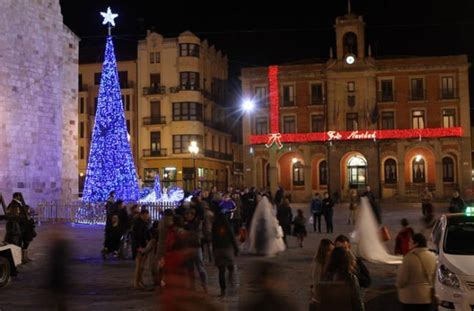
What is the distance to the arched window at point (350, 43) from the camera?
54125 mm

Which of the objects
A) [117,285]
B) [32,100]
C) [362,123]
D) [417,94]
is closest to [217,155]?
[362,123]

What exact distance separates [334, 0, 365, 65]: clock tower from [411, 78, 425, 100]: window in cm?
499

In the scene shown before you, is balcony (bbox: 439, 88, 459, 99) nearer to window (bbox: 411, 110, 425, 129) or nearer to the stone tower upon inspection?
window (bbox: 411, 110, 425, 129)

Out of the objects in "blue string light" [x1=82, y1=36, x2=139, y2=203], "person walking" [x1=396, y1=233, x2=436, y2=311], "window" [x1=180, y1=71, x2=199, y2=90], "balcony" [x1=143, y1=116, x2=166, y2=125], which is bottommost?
"person walking" [x1=396, y1=233, x2=436, y2=311]

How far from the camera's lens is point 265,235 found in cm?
1538

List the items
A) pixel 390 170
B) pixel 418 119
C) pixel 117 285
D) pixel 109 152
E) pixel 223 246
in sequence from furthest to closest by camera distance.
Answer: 1. pixel 390 170
2. pixel 418 119
3. pixel 109 152
4. pixel 117 285
5. pixel 223 246

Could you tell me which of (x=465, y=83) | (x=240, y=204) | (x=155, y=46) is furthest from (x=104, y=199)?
(x=465, y=83)

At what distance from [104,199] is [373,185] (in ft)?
101

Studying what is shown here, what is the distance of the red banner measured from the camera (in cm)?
5173

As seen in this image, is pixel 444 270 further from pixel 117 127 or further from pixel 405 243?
pixel 117 127

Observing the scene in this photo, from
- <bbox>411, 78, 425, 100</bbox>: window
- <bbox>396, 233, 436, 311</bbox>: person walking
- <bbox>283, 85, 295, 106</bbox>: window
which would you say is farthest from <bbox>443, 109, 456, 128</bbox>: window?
<bbox>396, 233, 436, 311</bbox>: person walking

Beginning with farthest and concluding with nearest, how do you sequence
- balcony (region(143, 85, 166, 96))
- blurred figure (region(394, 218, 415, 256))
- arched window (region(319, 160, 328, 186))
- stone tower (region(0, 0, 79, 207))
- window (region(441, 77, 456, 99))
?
balcony (region(143, 85, 166, 96)), arched window (region(319, 160, 328, 186)), window (region(441, 77, 456, 99)), stone tower (region(0, 0, 79, 207)), blurred figure (region(394, 218, 415, 256))

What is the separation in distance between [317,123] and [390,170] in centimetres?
763

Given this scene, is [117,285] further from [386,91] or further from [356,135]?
[386,91]
